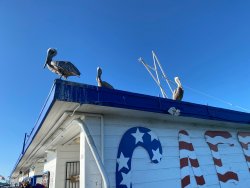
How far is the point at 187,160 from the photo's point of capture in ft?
17.4

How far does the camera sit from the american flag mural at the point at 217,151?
5727mm

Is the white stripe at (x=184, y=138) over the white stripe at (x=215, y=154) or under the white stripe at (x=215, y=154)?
over

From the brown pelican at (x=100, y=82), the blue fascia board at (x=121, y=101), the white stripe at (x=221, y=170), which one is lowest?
the white stripe at (x=221, y=170)

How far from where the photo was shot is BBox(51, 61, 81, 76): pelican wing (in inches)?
181

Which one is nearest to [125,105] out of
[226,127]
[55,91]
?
[55,91]

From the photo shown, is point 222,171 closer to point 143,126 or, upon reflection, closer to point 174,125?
point 174,125

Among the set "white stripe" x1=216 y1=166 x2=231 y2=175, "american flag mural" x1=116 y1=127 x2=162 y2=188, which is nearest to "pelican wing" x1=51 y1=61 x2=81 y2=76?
"american flag mural" x1=116 y1=127 x2=162 y2=188

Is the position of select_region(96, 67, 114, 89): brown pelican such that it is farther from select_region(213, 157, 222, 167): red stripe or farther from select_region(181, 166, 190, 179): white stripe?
select_region(213, 157, 222, 167): red stripe

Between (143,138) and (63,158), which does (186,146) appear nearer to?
(143,138)

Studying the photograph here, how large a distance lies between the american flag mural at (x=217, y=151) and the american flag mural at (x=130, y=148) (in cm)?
198

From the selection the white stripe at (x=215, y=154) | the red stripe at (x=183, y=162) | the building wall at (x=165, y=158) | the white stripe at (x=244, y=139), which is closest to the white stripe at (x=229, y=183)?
the building wall at (x=165, y=158)

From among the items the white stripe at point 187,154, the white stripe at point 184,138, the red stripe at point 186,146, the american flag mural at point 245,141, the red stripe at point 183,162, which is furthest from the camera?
the american flag mural at point 245,141

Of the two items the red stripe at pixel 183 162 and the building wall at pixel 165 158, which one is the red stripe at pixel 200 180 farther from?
the red stripe at pixel 183 162

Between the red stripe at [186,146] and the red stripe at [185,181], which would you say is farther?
the red stripe at [186,146]
